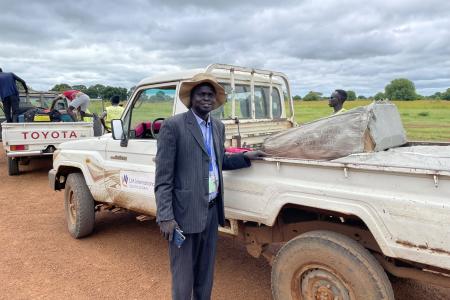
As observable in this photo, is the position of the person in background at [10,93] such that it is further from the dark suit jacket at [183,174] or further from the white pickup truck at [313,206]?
the dark suit jacket at [183,174]

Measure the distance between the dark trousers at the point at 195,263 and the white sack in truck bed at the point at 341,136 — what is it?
802mm

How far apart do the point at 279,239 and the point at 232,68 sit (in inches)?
70.0

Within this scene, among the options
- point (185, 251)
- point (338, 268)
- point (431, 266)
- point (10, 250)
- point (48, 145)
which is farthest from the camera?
point (48, 145)

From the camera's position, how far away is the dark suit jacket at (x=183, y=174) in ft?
7.95

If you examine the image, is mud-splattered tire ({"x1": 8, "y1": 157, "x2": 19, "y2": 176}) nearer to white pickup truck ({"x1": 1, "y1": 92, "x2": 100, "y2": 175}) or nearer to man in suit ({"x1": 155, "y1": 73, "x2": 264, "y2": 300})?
white pickup truck ({"x1": 1, "y1": 92, "x2": 100, "y2": 175})

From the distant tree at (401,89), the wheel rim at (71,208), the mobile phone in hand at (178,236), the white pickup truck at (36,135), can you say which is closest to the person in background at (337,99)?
the mobile phone in hand at (178,236)

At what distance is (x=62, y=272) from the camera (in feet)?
12.7

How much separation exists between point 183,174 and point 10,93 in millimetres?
8348

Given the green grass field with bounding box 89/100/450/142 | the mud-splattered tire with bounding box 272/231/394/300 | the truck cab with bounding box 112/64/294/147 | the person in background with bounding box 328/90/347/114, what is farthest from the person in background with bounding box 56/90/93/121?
the mud-splattered tire with bounding box 272/231/394/300

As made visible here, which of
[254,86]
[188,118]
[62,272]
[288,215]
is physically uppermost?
[254,86]

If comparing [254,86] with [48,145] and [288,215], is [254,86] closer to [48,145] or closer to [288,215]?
[288,215]

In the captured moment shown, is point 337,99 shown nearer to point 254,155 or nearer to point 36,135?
point 254,155

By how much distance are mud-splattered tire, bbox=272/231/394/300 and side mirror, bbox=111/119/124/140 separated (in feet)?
6.92

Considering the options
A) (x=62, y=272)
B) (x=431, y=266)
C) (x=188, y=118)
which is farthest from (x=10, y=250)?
(x=431, y=266)
